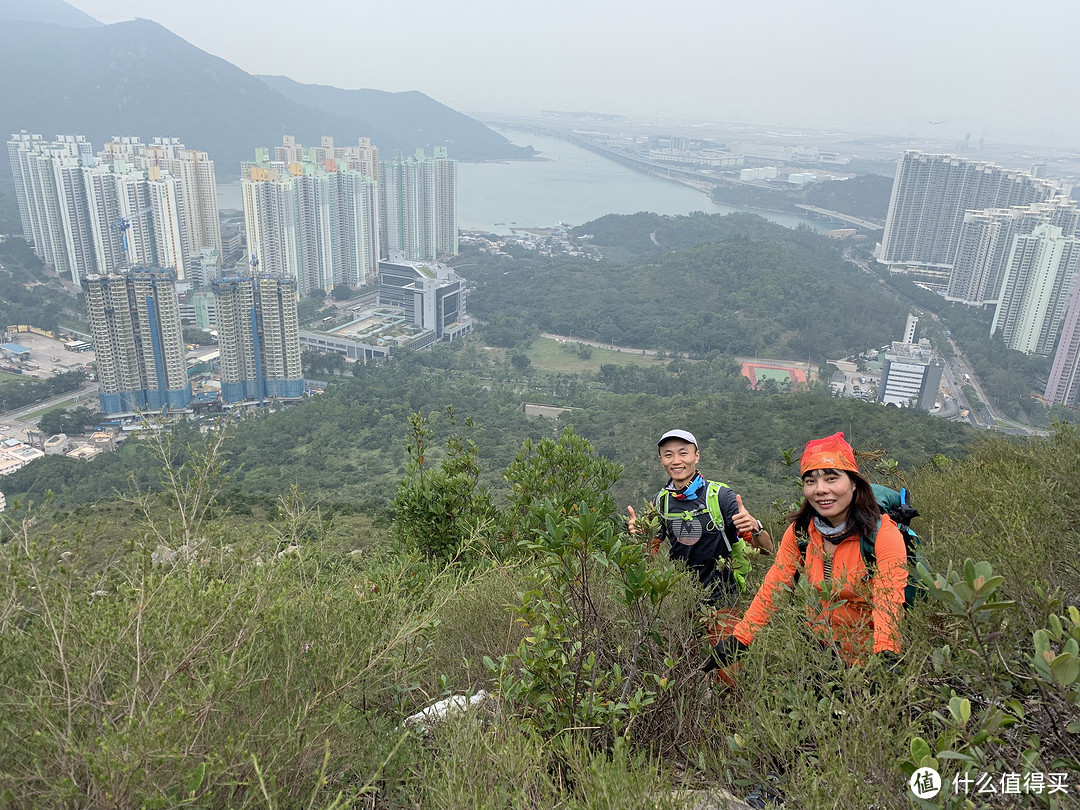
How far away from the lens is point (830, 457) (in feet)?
3.44

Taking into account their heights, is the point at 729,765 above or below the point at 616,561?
below

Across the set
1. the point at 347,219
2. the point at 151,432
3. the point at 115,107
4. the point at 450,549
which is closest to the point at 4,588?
the point at 151,432

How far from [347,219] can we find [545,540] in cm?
2790

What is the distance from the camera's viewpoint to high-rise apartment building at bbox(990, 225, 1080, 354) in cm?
1817

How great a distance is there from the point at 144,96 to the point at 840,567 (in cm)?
5980

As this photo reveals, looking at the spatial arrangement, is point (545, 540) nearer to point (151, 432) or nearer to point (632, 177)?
point (151, 432)

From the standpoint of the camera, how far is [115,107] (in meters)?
46.8

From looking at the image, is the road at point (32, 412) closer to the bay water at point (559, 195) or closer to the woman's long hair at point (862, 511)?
the woman's long hair at point (862, 511)

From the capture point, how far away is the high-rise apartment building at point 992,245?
2139cm

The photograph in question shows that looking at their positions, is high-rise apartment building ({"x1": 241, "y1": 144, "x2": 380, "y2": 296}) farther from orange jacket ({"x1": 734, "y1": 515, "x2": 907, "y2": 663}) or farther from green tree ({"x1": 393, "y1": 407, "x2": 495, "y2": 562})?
orange jacket ({"x1": 734, "y1": 515, "x2": 907, "y2": 663})

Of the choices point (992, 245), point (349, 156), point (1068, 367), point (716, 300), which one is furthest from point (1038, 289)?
point (349, 156)

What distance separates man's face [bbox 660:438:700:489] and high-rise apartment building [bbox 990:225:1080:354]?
68.8 ft

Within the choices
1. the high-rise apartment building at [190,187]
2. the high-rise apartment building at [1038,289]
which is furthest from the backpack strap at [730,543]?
the high-rise apartment building at [190,187]

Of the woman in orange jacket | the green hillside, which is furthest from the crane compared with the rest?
the woman in orange jacket
